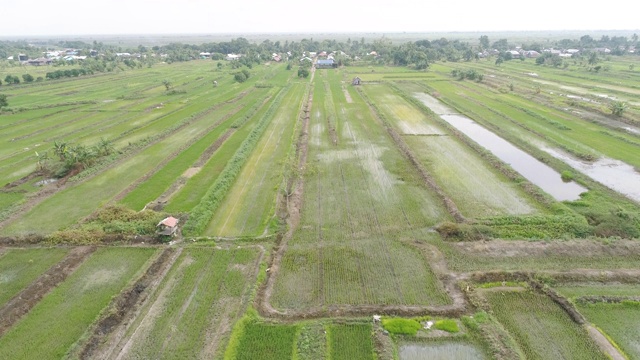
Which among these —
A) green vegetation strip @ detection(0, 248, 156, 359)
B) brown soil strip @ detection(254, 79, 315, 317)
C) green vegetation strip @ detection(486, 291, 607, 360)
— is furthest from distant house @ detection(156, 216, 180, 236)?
green vegetation strip @ detection(486, 291, 607, 360)

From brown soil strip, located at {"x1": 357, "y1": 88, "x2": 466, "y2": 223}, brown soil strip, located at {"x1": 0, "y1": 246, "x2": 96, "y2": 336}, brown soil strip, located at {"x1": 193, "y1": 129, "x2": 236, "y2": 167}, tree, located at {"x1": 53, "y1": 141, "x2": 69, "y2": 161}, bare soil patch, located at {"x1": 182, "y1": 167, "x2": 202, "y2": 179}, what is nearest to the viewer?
brown soil strip, located at {"x1": 0, "y1": 246, "x2": 96, "y2": 336}

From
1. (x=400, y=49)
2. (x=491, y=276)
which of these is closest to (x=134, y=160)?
(x=491, y=276)

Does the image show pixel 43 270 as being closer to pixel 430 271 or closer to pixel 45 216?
pixel 45 216

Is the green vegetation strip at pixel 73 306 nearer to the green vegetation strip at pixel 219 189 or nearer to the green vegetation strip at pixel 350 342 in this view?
the green vegetation strip at pixel 219 189

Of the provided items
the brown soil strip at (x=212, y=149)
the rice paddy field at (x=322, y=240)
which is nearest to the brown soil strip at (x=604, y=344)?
the rice paddy field at (x=322, y=240)

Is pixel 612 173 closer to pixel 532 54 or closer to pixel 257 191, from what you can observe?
pixel 257 191

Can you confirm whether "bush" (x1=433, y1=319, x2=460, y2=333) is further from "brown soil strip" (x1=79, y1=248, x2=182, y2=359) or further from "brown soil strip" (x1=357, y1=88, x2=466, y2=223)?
"brown soil strip" (x1=79, y1=248, x2=182, y2=359)
